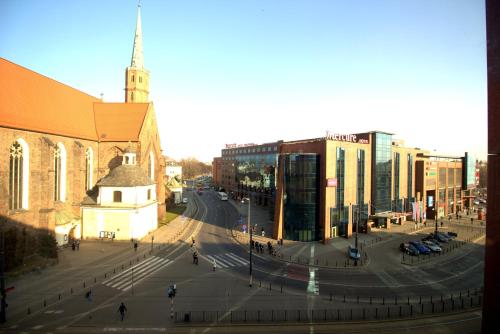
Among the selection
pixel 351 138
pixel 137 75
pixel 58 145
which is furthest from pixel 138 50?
pixel 351 138

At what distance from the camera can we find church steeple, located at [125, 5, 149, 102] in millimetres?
68750

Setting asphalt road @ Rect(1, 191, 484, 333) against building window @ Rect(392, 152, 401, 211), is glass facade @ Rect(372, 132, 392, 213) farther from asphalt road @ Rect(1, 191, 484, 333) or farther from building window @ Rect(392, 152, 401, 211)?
asphalt road @ Rect(1, 191, 484, 333)

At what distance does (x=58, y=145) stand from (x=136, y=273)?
76.2 ft

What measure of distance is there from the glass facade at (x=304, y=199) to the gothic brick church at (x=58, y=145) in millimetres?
26428

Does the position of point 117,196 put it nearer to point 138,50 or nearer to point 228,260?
point 228,260

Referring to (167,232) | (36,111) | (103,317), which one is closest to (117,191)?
(167,232)

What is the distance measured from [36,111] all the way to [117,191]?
1488 cm

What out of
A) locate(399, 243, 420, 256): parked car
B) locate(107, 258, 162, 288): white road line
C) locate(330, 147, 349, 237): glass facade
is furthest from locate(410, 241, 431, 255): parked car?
locate(107, 258, 162, 288): white road line

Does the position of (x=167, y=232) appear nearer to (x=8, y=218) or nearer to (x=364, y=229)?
(x=8, y=218)

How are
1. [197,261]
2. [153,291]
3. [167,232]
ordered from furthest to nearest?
[167,232], [197,261], [153,291]

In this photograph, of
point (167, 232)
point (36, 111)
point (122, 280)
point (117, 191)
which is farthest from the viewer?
point (167, 232)

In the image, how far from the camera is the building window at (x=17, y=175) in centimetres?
3353

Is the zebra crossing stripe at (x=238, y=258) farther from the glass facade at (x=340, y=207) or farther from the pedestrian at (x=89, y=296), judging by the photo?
the glass facade at (x=340, y=207)

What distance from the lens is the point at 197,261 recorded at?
35.3 meters
